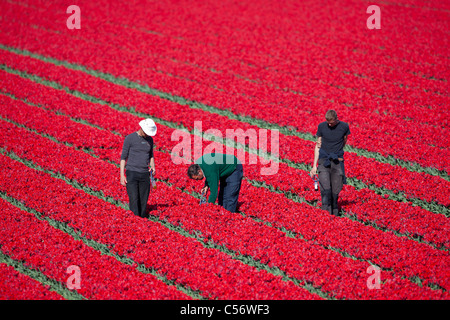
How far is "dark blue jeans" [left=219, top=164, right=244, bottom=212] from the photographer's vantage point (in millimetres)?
10508

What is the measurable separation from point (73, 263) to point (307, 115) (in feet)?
34.1

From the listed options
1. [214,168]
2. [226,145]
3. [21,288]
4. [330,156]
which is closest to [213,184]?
[214,168]

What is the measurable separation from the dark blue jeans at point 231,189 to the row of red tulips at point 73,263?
9.03ft

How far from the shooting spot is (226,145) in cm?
1500

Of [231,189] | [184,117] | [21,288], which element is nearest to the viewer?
[21,288]

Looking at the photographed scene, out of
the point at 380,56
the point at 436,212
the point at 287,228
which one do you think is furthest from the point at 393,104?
the point at 287,228

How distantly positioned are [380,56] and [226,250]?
598 inches

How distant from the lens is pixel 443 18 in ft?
83.0

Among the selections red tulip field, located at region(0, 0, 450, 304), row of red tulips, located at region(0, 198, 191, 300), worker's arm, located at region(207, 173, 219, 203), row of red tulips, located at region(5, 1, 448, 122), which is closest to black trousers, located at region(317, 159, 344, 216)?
A: red tulip field, located at region(0, 0, 450, 304)

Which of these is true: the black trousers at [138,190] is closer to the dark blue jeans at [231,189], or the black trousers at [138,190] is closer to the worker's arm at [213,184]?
the worker's arm at [213,184]

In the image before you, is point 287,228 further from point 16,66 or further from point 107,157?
point 16,66

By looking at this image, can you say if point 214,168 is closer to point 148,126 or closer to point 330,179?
point 148,126

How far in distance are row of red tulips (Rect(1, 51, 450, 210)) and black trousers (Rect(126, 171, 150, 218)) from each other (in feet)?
13.8

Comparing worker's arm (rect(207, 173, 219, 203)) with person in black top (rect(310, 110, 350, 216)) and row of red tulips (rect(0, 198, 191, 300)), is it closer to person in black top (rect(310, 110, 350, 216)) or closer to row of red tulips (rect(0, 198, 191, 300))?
person in black top (rect(310, 110, 350, 216))
